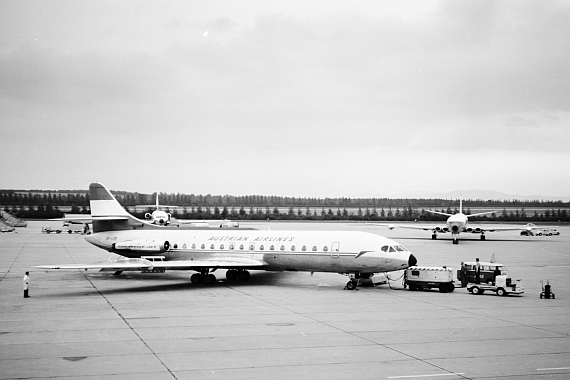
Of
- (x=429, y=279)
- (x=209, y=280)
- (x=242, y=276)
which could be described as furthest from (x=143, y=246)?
(x=429, y=279)

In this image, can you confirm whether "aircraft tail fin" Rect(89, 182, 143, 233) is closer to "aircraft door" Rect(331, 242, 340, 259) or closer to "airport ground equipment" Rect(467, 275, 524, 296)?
"aircraft door" Rect(331, 242, 340, 259)

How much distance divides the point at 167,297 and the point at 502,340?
1437 cm

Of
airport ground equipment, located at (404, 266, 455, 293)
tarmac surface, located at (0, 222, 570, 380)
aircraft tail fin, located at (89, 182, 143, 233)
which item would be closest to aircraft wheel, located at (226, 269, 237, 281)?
tarmac surface, located at (0, 222, 570, 380)

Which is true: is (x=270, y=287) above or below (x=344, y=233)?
below

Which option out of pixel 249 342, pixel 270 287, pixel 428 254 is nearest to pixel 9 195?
pixel 428 254

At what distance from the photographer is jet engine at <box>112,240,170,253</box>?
34.1 m

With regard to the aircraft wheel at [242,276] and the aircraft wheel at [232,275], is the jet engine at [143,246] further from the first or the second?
the aircraft wheel at [242,276]

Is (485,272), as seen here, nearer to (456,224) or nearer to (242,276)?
(242,276)

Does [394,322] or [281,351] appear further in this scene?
[394,322]

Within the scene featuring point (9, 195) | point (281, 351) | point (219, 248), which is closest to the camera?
point (281, 351)

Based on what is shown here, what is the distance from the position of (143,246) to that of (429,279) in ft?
52.0

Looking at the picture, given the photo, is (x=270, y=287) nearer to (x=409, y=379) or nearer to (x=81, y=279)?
(x=81, y=279)

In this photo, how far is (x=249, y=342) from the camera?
17.2 m

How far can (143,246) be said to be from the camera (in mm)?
34438
